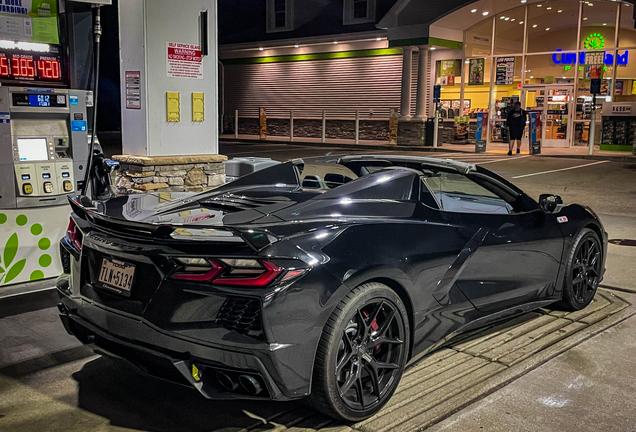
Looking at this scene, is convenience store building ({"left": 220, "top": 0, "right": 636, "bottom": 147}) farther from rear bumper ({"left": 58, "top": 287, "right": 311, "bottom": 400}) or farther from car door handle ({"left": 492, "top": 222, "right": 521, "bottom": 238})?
rear bumper ({"left": 58, "top": 287, "right": 311, "bottom": 400})

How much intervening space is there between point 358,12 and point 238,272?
29330 mm

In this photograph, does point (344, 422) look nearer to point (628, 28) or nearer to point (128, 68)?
point (128, 68)

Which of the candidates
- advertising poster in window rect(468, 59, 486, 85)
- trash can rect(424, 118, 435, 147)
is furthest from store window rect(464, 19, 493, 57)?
trash can rect(424, 118, 435, 147)

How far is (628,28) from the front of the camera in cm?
2444

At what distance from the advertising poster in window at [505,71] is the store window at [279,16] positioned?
36.4ft

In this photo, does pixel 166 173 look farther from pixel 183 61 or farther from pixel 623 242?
pixel 623 242

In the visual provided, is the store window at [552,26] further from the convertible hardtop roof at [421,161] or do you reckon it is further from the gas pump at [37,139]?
the convertible hardtop roof at [421,161]

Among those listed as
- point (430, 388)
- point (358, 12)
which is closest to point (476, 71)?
point (358, 12)

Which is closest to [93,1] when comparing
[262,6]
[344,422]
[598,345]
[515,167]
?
[344,422]

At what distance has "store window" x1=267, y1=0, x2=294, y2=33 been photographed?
109 ft

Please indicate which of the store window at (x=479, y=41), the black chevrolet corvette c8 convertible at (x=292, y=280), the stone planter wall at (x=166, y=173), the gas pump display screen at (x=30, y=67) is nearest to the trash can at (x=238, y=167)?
the stone planter wall at (x=166, y=173)

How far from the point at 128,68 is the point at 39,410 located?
17.8ft

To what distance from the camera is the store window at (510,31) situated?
87.4 ft

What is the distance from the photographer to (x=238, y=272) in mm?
3031
